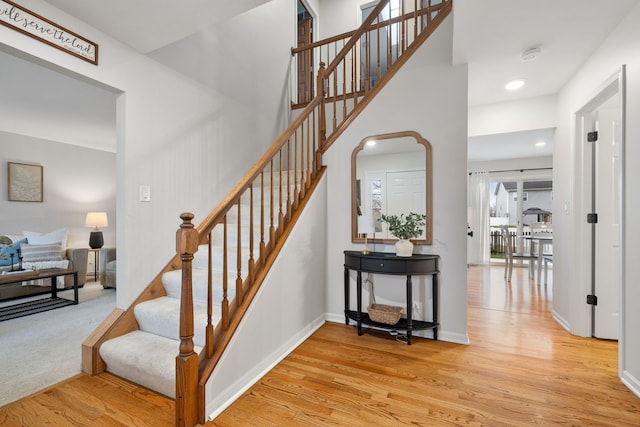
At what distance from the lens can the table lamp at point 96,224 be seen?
16.9 ft

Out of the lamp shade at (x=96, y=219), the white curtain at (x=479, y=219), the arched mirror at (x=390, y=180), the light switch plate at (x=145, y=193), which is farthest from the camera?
the white curtain at (x=479, y=219)

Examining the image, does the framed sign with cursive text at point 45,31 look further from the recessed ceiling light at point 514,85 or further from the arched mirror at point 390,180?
the recessed ceiling light at point 514,85

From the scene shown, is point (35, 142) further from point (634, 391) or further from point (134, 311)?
point (634, 391)

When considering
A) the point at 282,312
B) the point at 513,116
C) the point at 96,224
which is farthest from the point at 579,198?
the point at 96,224

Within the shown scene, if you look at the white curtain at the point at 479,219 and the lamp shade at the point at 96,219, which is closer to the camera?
the lamp shade at the point at 96,219

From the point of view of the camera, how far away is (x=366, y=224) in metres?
2.73

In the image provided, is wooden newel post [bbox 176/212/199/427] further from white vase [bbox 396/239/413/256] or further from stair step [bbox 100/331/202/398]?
white vase [bbox 396/239/413/256]

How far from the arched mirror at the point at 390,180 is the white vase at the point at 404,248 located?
16cm

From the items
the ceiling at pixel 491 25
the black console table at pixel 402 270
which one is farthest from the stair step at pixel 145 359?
the ceiling at pixel 491 25

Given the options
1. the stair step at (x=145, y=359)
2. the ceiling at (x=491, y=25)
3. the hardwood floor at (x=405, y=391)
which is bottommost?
the hardwood floor at (x=405, y=391)

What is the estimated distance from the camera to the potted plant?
2559 millimetres

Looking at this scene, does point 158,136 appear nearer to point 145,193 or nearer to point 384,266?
point 145,193

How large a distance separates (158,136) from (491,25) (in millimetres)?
2721

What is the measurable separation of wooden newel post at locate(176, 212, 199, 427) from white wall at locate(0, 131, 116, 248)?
17.1 ft
